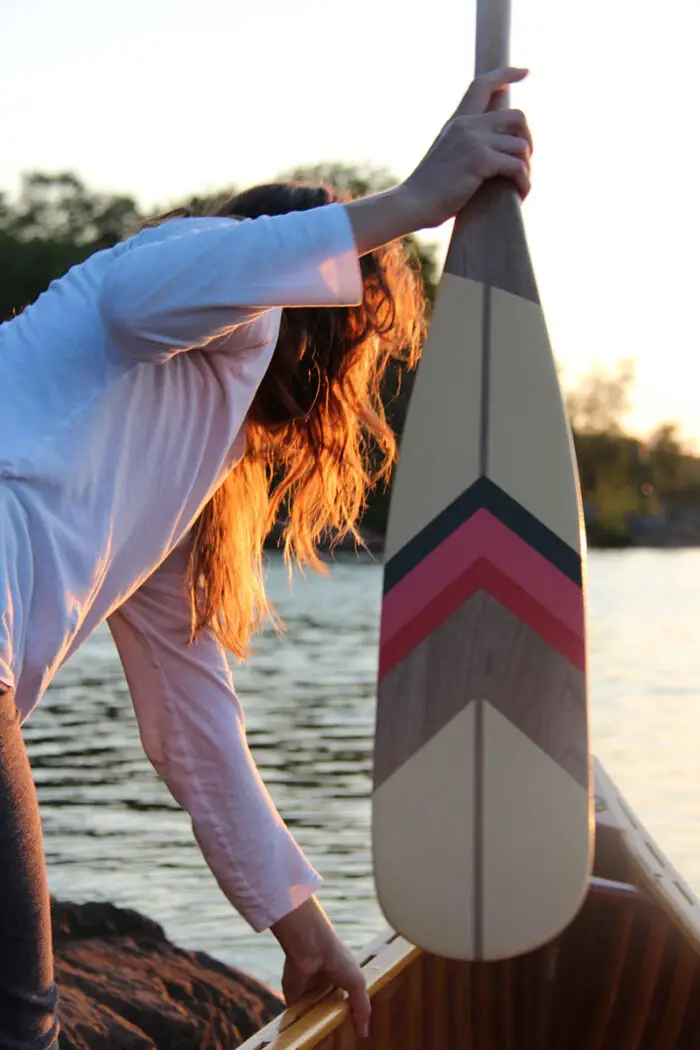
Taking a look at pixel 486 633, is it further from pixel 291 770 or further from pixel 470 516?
pixel 291 770

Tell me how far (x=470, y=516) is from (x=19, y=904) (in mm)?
Answer: 694

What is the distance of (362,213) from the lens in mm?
1400

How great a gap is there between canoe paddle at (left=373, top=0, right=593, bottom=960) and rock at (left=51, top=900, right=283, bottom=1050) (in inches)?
64.6

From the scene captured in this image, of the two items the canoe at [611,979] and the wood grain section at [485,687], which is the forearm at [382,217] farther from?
the canoe at [611,979]

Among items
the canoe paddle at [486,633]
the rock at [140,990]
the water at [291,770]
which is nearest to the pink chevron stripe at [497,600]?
the canoe paddle at [486,633]

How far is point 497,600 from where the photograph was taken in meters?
1.68

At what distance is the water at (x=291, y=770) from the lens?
17.2 ft

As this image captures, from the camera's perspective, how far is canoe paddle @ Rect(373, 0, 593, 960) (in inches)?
62.9

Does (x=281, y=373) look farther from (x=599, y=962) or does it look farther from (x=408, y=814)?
(x=599, y=962)

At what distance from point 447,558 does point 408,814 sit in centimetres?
30

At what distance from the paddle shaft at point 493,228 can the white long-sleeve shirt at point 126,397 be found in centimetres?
30

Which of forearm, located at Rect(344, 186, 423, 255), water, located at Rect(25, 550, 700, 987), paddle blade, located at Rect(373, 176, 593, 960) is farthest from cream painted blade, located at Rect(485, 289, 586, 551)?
water, located at Rect(25, 550, 700, 987)

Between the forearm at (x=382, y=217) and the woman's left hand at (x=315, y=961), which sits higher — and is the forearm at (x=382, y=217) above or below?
above

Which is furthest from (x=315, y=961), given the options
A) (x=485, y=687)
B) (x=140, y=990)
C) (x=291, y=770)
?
(x=291, y=770)
